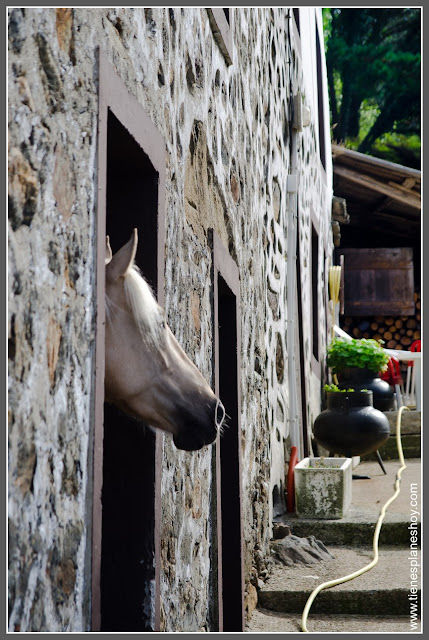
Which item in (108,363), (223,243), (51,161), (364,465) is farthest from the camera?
(364,465)

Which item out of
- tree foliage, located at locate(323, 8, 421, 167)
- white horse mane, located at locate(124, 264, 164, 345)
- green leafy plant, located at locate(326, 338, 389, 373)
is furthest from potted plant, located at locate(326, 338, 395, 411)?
tree foliage, located at locate(323, 8, 421, 167)

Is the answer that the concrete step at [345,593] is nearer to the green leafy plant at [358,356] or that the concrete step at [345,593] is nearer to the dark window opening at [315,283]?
the green leafy plant at [358,356]

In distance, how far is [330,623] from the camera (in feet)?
14.5

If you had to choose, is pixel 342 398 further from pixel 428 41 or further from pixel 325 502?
pixel 428 41

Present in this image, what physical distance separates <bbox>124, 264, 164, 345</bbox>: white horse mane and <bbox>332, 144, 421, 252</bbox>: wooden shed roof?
1066 cm

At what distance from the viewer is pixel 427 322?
12.9ft

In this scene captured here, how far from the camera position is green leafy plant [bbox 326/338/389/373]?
29.6ft

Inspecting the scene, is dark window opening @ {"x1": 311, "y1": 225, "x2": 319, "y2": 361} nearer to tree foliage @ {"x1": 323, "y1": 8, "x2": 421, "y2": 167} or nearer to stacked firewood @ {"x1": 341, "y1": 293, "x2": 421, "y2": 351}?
stacked firewood @ {"x1": 341, "y1": 293, "x2": 421, "y2": 351}

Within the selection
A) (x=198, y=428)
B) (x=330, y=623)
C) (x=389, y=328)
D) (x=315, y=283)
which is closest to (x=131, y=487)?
(x=198, y=428)

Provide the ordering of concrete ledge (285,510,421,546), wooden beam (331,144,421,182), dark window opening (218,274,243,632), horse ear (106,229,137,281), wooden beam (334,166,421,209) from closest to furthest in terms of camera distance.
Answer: horse ear (106,229,137,281) < dark window opening (218,274,243,632) < concrete ledge (285,510,421,546) < wooden beam (331,144,421,182) < wooden beam (334,166,421,209)

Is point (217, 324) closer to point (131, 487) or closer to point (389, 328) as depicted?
point (131, 487)

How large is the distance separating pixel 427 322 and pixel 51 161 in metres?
2.65

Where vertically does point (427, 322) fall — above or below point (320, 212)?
below

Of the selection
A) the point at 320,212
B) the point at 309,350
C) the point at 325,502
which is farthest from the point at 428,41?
the point at 320,212
